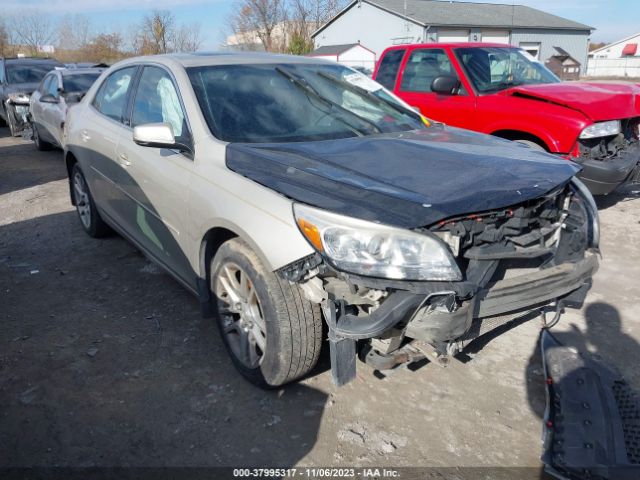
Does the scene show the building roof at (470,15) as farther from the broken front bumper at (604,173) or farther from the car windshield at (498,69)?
the broken front bumper at (604,173)

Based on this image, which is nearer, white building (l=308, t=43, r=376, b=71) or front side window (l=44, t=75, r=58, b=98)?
front side window (l=44, t=75, r=58, b=98)

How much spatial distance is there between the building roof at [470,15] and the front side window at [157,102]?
30.8 metres

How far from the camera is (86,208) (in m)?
5.17

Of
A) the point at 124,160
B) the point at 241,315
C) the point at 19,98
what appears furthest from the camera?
the point at 19,98

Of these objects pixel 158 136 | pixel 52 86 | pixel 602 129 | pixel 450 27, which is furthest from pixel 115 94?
pixel 450 27

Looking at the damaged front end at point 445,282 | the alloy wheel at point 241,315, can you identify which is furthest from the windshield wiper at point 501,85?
the alloy wheel at point 241,315

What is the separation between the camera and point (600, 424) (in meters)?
2.42

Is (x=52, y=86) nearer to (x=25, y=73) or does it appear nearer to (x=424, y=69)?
(x=25, y=73)

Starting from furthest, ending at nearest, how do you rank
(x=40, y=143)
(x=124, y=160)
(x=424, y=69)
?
(x=40, y=143), (x=424, y=69), (x=124, y=160)

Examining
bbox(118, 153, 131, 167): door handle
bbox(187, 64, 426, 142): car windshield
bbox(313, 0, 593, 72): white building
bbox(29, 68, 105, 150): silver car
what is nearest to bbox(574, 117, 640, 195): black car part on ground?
bbox(187, 64, 426, 142): car windshield

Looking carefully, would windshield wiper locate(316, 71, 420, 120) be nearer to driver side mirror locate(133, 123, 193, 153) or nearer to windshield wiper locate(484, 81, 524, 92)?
driver side mirror locate(133, 123, 193, 153)

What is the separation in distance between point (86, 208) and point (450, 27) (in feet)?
105

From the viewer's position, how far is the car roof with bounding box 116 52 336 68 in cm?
348

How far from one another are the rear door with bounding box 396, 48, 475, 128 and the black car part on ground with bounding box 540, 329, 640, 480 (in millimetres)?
3654
